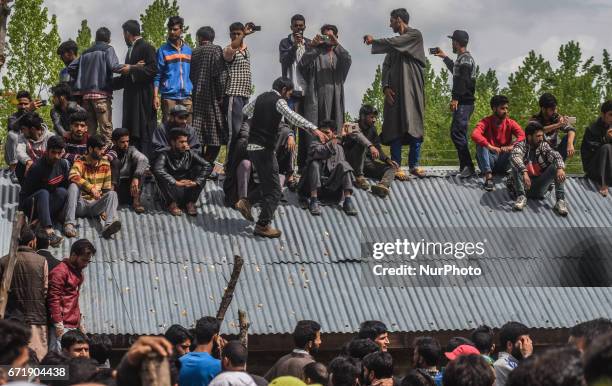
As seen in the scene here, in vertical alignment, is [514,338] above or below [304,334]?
below

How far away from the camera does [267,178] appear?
1512 cm

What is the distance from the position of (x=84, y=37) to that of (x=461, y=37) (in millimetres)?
18315

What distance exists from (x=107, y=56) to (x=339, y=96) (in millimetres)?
3357

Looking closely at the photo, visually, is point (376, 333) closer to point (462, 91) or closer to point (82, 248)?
point (82, 248)

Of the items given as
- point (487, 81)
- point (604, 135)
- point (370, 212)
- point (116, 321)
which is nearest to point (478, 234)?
point (370, 212)

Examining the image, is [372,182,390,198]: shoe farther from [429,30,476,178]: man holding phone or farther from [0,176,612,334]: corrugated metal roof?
[429,30,476,178]: man holding phone

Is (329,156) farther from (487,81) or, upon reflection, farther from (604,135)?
(487,81)

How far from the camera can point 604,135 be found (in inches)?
679

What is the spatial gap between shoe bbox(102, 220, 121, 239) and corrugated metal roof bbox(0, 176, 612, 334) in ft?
0.32

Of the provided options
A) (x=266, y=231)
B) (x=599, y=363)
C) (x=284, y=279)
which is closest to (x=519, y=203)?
(x=266, y=231)

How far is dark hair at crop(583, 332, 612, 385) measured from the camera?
491 cm

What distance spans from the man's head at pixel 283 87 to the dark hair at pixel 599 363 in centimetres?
1056

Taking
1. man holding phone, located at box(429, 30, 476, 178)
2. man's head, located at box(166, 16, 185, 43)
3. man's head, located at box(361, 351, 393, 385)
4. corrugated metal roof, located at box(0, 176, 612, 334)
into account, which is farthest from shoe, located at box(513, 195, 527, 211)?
man's head, located at box(361, 351, 393, 385)

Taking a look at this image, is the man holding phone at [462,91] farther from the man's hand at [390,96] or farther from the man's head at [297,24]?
the man's head at [297,24]
